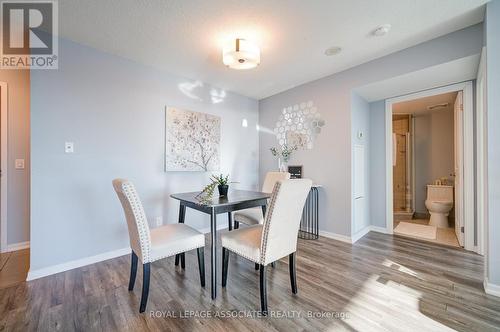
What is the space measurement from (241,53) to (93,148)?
192 cm

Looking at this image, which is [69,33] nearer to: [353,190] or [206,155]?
[206,155]

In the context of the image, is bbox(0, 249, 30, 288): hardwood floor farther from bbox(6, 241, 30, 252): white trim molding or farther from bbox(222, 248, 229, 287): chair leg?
bbox(222, 248, 229, 287): chair leg

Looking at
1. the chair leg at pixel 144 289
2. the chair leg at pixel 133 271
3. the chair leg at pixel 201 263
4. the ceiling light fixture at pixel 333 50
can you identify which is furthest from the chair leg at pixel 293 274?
the ceiling light fixture at pixel 333 50

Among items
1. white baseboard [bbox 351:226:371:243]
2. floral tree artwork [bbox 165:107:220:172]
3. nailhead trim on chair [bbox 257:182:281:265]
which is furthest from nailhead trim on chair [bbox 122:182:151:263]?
white baseboard [bbox 351:226:371:243]

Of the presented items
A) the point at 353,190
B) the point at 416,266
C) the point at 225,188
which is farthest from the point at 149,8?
the point at 416,266

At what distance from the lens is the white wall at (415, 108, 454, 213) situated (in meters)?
4.07

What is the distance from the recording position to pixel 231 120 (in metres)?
3.70

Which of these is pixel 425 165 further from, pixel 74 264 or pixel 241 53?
pixel 74 264

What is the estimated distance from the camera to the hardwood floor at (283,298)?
1411 mm

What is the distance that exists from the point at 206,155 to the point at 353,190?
226 centimetres

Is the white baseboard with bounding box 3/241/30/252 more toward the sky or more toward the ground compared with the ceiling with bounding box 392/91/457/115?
more toward the ground

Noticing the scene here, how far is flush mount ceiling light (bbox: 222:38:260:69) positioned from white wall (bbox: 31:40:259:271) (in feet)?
4.31

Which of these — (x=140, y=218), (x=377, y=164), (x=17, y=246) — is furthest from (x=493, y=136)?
(x=17, y=246)

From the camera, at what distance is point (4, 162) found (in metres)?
2.52
